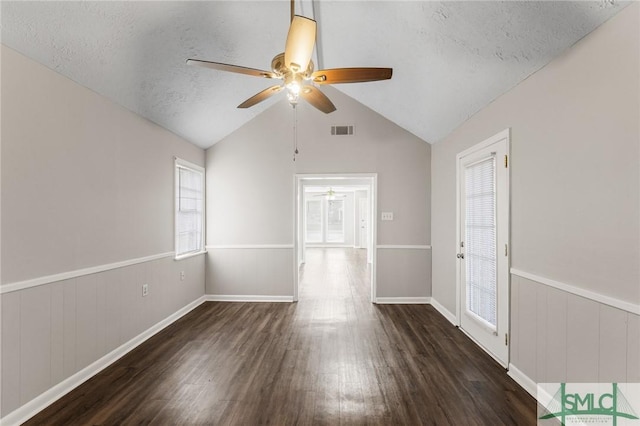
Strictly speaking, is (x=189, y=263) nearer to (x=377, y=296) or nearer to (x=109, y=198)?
(x=109, y=198)

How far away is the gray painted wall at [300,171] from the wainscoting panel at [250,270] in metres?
0.02

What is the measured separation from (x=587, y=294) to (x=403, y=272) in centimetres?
289

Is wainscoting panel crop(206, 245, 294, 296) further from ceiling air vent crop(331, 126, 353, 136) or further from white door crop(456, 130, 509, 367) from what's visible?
white door crop(456, 130, 509, 367)

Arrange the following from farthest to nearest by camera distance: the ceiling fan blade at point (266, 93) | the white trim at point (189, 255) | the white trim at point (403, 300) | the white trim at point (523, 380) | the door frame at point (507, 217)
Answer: the white trim at point (403, 300) < the white trim at point (189, 255) < the door frame at point (507, 217) < the ceiling fan blade at point (266, 93) < the white trim at point (523, 380)

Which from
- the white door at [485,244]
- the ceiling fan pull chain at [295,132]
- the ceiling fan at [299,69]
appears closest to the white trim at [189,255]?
the ceiling fan pull chain at [295,132]

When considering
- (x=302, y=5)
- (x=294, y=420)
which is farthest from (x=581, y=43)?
(x=294, y=420)

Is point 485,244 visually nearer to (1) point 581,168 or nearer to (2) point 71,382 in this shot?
(1) point 581,168

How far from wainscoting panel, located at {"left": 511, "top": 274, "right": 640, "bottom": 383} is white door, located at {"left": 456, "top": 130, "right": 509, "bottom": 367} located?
0.64ft

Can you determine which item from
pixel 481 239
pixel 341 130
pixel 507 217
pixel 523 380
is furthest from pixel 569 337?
pixel 341 130

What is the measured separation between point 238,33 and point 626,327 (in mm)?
3554

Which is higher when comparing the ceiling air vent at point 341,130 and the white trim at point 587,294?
the ceiling air vent at point 341,130

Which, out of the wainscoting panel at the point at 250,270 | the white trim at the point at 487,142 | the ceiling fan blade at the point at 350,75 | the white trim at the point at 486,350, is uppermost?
the ceiling fan blade at the point at 350,75

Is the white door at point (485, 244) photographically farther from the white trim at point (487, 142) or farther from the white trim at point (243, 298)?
the white trim at point (243, 298)

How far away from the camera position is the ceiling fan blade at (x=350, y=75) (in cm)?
210
